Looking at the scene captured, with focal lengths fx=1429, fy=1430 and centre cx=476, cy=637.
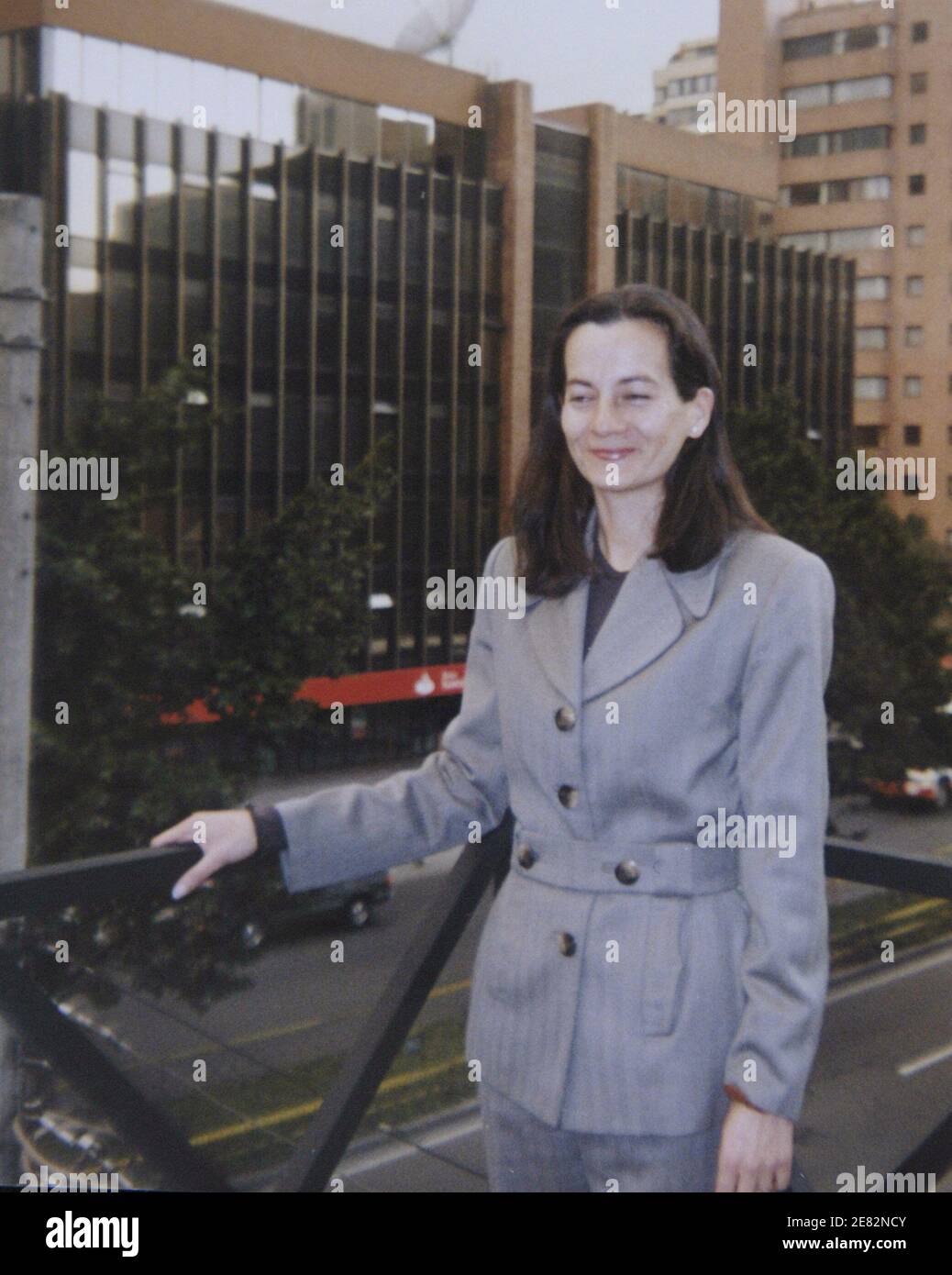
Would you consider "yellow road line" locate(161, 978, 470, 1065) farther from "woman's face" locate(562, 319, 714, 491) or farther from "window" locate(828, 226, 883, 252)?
"window" locate(828, 226, 883, 252)

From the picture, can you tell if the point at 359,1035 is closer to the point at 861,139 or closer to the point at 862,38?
the point at 861,139

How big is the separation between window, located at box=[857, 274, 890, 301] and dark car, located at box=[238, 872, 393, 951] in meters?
14.0

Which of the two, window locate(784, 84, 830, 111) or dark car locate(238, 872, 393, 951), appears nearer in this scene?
dark car locate(238, 872, 393, 951)

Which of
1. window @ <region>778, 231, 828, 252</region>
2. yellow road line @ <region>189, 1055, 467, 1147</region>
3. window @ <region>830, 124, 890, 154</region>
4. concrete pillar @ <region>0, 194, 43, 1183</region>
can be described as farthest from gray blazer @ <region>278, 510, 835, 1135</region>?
window @ <region>778, 231, 828, 252</region>

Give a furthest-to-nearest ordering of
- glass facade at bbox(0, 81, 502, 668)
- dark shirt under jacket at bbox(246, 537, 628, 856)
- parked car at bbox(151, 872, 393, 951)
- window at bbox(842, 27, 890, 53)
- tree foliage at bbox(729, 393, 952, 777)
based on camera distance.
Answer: window at bbox(842, 27, 890, 53), glass facade at bbox(0, 81, 502, 668), tree foliage at bbox(729, 393, 952, 777), parked car at bbox(151, 872, 393, 951), dark shirt under jacket at bbox(246, 537, 628, 856)

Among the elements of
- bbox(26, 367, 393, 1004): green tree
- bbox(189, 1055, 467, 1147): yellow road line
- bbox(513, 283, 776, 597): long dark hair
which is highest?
bbox(513, 283, 776, 597): long dark hair

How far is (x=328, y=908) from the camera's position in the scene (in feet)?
40.9

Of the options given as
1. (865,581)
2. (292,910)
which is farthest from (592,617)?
(865,581)

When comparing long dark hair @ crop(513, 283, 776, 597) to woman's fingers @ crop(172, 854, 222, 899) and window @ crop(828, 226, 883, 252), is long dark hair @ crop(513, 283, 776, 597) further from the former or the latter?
window @ crop(828, 226, 883, 252)

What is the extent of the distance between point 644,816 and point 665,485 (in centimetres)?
31

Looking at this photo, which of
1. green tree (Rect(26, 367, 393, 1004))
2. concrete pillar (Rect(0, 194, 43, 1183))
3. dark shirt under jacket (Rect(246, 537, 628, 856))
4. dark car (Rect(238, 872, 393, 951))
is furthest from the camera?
dark car (Rect(238, 872, 393, 951))

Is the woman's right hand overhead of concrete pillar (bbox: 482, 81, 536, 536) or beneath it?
beneath

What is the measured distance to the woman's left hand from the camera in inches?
44.4
